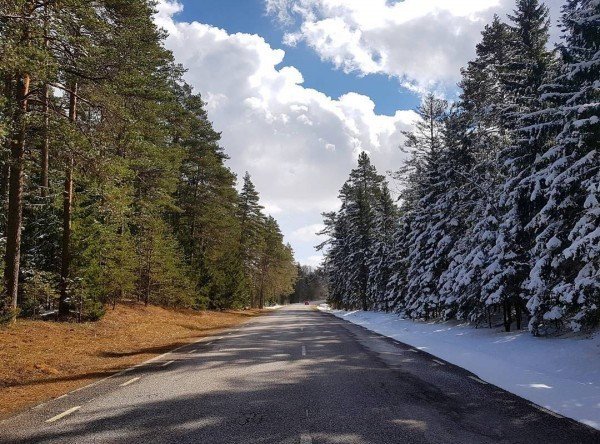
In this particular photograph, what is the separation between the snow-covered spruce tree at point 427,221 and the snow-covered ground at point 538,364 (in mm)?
7717

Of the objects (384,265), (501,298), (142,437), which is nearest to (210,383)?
(142,437)

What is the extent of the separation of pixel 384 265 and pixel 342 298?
22.8 metres

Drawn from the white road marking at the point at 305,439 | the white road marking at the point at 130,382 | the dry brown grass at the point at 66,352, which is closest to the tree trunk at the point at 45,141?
the dry brown grass at the point at 66,352

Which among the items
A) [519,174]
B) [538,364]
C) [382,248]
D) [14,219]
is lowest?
[538,364]

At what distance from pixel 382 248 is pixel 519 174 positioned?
92.2ft

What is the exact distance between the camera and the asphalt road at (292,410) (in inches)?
222

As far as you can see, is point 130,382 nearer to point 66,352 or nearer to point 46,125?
point 66,352

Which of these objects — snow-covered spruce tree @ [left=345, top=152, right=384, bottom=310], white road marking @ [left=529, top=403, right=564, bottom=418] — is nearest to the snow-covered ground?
Result: white road marking @ [left=529, top=403, right=564, bottom=418]

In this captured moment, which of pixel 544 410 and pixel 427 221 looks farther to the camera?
pixel 427 221

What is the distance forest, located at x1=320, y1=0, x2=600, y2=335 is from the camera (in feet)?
37.2

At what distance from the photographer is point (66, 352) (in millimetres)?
13695

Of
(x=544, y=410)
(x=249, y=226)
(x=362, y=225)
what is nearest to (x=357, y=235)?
(x=362, y=225)

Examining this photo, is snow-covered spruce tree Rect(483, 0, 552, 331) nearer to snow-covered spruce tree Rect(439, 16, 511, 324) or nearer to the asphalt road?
snow-covered spruce tree Rect(439, 16, 511, 324)

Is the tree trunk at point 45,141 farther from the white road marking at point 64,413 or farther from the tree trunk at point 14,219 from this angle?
the white road marking at point 64,413
